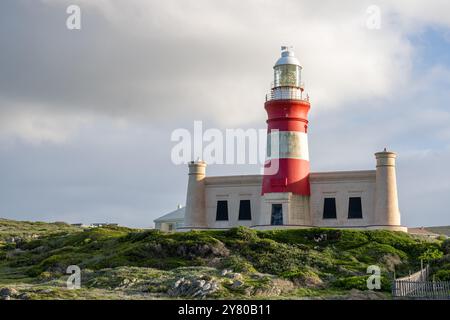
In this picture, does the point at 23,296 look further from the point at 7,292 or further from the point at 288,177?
the point at 288,177

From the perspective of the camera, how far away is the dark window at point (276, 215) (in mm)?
44031

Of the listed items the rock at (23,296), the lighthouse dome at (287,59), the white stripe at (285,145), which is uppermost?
the lighthouse dome at (287,59)

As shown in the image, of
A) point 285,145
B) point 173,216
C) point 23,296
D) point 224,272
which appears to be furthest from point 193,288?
point 173,216

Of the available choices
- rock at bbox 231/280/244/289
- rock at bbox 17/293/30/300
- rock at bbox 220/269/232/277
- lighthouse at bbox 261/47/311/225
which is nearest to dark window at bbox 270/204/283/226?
lighthouse at bbox 261/47/311/225

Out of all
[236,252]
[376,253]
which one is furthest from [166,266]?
[376,253]

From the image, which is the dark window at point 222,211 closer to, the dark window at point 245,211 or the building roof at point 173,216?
the dark window at point 245,211

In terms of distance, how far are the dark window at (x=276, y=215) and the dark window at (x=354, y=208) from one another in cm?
440

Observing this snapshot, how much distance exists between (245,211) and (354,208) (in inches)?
287

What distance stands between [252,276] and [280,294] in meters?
3.22

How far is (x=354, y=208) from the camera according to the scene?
44438 mm

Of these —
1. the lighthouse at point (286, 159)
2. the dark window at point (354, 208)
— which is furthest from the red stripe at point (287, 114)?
the dark window at point (354, 208)
